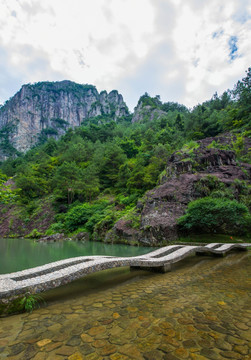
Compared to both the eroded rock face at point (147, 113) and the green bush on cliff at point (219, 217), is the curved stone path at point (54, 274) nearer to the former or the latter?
the green bush on cliff at point (219, 217)

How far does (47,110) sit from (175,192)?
106556 mm

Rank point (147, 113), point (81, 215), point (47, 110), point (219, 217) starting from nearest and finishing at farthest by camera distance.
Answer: point (219, 217)
point (81, 215)
point (147, 113)
point (47, 110)

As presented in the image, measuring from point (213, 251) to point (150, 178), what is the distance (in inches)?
622

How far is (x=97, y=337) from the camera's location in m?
2.08

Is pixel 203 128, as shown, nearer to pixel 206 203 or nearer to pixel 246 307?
pixel 206 203

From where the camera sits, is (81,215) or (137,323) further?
(81,215)

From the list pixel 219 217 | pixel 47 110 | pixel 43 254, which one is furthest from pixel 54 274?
pixel 47 110

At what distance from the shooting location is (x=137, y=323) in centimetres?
238

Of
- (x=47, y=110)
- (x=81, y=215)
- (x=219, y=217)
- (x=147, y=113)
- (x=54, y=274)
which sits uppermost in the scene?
(x=47, y=110)

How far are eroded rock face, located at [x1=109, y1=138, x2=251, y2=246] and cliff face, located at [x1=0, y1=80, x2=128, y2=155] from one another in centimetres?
8732

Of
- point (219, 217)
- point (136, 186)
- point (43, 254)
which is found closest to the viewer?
point (43, 254)

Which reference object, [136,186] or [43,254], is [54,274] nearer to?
[43,254]

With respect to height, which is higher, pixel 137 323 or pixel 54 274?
pixel 54 274

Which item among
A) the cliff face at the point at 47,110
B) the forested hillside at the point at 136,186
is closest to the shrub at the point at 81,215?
the forested hillside at the point at 136,186
